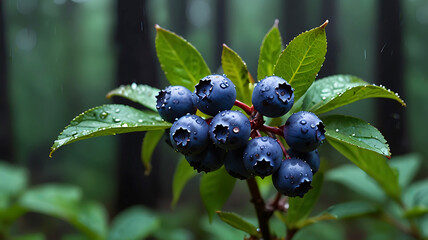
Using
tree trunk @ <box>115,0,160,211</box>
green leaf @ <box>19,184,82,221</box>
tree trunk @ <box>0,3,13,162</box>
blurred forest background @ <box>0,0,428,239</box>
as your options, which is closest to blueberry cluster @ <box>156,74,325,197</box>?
green leaf @ <box>19,184,82,221</box>

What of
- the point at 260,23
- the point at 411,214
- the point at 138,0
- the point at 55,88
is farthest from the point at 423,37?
the point at 55,88

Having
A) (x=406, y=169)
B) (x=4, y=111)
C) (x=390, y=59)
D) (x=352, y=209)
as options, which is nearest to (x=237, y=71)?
(x=352, y=209)

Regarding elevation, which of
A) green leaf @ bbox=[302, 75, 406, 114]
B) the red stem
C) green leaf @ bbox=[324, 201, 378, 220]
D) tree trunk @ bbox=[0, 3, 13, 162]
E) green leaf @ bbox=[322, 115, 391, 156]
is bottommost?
tree trunk @ bbox=[0, 3, 13, 162]

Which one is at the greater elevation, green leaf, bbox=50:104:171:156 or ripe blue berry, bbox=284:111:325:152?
ripe blue berry, bbox=284:111:325:152

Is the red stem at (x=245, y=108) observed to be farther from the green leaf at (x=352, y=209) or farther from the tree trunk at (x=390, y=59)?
the tree trunk at (x=390, y=59)

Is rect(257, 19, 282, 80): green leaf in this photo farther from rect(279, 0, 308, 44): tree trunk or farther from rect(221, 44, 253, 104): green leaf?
rect(279, 0, 308, 44): tree trunk

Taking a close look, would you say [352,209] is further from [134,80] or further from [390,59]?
[390,59]

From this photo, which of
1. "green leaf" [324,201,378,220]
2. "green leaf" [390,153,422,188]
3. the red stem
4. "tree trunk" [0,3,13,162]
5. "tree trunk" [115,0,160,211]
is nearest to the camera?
the red stem

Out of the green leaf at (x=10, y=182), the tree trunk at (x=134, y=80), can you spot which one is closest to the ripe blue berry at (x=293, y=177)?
the green leaf at (x=10, y=182)
